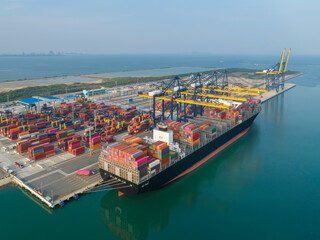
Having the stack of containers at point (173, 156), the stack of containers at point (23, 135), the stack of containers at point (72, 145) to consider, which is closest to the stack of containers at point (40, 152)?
the stack of containers at point (72, 145)

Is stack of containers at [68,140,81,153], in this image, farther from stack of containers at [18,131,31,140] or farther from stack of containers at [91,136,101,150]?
stack of containers at [18,131,31,140]

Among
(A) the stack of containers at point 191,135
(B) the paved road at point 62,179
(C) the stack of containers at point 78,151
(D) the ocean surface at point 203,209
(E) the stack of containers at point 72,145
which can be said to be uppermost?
(A) the stack of containers at point 191,135

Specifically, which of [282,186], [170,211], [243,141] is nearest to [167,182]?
[170,211]

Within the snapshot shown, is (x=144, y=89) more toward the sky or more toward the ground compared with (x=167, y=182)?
more toward the sky

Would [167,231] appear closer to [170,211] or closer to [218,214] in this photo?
[170,211]

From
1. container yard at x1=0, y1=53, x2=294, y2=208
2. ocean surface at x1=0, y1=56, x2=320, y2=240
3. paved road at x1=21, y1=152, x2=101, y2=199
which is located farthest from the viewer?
paved road at x1=21, y1=152, x2=101, y2=199

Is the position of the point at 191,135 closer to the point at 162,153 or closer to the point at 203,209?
the point at 162,153

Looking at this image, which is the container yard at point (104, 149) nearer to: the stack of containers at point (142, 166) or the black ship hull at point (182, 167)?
the stack of containers at point (142, 166)

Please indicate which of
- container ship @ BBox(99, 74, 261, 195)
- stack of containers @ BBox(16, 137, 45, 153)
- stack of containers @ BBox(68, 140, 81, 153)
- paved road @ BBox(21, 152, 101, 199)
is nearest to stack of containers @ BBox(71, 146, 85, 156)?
stack of containers @ BBox(68, 140, 81, 153)
